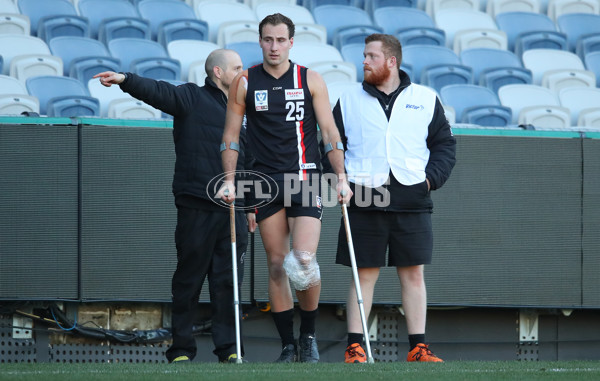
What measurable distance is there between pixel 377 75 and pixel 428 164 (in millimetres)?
657

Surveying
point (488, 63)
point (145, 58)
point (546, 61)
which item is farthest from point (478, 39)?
point (145, 58)

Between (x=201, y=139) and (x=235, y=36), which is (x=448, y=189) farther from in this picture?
(x=235, y=36)

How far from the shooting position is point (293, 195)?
5.30 metres

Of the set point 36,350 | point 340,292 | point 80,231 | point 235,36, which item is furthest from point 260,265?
point 235,36

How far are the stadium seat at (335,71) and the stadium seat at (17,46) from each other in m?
2.97

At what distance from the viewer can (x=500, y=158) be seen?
24.4ft

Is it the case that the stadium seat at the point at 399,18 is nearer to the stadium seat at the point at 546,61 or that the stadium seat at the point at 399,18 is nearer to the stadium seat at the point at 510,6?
Answer: the stadium seat at the point at 510,6

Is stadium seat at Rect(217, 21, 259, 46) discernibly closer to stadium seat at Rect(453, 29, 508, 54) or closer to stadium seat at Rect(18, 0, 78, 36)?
stadium seat at Rect(18, 0, 78, 36)

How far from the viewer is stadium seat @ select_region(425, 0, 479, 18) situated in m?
12.6

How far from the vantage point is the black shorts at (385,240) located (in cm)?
568

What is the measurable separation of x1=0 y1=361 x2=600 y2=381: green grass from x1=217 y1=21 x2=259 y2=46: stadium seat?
6.39 metres

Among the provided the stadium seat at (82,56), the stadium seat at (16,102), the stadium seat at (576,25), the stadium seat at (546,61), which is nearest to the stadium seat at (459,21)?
the stadium seat at (546,61)

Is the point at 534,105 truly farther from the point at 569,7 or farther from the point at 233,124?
the point at 233,124

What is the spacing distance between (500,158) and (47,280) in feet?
12.2
